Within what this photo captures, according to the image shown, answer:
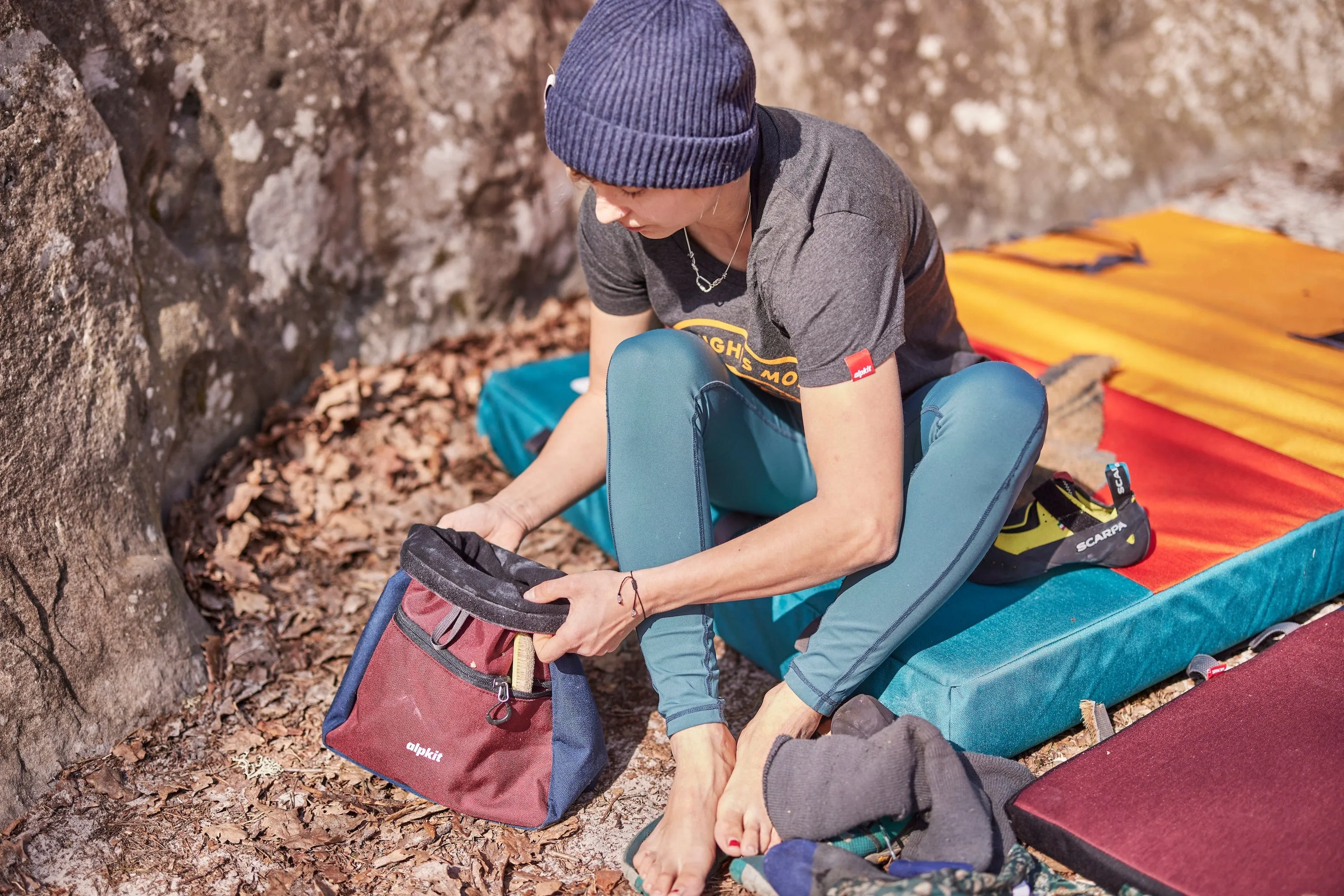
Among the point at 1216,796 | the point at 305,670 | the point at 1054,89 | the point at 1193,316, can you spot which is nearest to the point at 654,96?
the point at 1216,796

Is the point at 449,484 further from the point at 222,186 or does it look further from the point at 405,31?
the point at 405,31

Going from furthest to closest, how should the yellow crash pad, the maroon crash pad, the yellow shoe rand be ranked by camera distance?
the yellow crash pad
the yellow shoe rand
the maroon crash pad

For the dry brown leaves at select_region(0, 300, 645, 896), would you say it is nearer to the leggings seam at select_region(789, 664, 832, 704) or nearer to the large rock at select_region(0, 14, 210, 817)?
the large rock at select_region(0, 14, 210, 817)

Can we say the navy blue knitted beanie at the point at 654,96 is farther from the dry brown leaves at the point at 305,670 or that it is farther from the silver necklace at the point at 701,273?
the dry brown leaves at the point at 305,670

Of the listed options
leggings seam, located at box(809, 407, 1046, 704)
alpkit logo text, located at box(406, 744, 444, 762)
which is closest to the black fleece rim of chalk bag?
alpkit logo text, located at box(406, 744, 444, 762)

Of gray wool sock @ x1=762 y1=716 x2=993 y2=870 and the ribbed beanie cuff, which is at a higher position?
the ribbed beanie cuff

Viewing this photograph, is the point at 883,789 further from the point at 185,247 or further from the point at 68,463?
the point at 185,247

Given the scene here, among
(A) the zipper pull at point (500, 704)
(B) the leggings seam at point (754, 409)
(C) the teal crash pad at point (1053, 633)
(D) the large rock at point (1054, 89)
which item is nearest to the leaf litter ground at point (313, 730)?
(C) the teal crash pad at point (1053, 633)

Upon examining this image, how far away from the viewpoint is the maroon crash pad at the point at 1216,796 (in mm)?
1554

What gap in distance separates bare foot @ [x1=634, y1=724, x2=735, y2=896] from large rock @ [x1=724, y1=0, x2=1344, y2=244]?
299 centimetres

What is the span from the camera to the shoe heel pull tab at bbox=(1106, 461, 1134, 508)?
217cm

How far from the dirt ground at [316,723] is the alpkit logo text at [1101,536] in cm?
34

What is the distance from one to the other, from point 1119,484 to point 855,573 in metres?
0.68

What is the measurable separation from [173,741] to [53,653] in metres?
0.28
